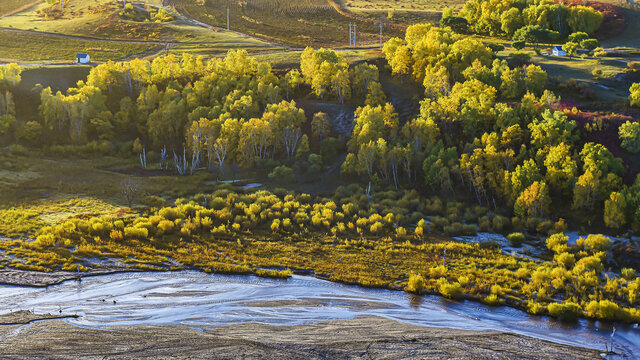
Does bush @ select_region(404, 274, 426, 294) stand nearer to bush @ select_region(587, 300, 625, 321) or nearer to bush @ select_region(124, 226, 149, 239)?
bush @ select_region(587, 300, 625, 321)

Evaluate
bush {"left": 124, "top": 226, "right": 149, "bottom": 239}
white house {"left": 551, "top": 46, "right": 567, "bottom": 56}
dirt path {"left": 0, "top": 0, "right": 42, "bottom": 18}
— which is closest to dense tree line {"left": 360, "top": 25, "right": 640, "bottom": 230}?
white house {"left": 551, "top": 46, "right": 567, "bottom": 56}

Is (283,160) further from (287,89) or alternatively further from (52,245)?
(52,245)

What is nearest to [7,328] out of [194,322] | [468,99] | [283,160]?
[194,322]

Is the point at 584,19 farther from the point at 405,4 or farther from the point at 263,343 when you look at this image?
the point at 263,343

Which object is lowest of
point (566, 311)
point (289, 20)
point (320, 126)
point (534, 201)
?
point (566, 311)

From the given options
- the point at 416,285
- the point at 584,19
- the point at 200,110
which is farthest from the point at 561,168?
the point at 584,19

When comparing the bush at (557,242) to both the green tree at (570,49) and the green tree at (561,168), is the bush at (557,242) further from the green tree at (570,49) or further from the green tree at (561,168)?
the green tree at (570,49)
